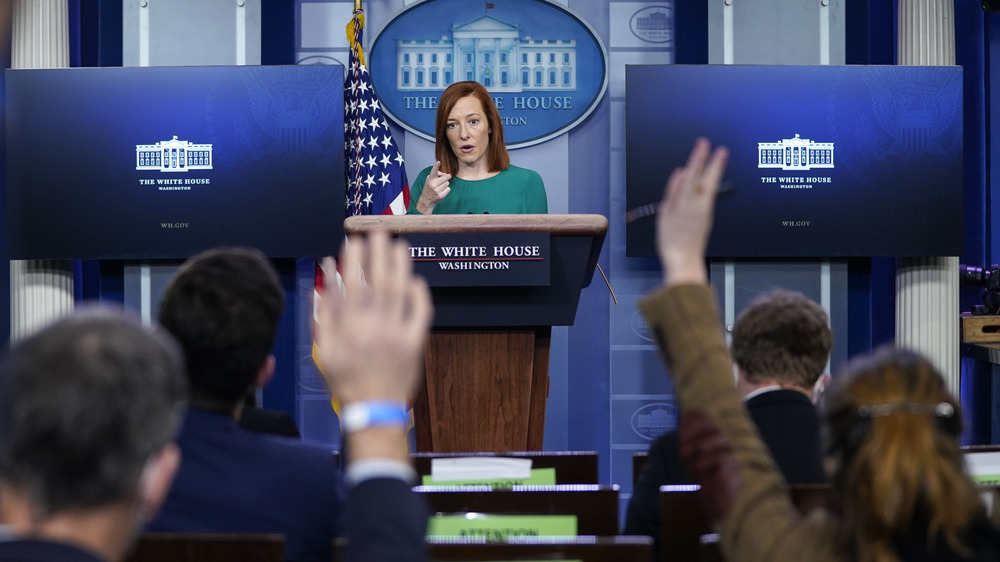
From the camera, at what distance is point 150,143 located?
4.86 metres

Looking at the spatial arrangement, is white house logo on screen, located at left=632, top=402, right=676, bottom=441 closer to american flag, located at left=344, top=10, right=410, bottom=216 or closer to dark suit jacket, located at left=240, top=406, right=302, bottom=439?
american flag, located at left=344, top=10, right=410, bottom=216

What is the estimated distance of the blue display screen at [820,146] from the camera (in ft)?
15.8

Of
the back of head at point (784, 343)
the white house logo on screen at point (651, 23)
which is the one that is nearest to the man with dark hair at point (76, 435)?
the back of head at point (784, 343)

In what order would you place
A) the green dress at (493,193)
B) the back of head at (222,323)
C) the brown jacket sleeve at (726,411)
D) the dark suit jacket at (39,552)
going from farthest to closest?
the green dress at (493,193) → the back of head at (222,323) → the brown jacket sleeve at (726,411) → the dark suit jacket at (39,552)

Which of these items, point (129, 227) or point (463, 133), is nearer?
point (463, 133)

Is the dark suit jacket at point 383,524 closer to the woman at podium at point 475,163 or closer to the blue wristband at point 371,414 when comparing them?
the blue wristband at point 371,414

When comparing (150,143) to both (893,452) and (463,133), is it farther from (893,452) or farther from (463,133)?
(893,452)

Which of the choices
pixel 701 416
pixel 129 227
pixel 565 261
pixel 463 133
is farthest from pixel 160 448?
pixel 129 227

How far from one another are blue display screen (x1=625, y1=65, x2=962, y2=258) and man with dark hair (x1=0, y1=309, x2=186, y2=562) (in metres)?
4.19

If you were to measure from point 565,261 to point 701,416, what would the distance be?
5.54ft

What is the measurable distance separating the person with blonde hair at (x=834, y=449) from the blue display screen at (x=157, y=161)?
12.5 feet

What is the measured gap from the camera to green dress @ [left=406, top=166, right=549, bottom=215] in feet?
13.2

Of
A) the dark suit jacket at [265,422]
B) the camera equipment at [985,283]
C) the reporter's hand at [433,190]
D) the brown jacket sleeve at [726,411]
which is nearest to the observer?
the brown jacket sleeve at [726,411]

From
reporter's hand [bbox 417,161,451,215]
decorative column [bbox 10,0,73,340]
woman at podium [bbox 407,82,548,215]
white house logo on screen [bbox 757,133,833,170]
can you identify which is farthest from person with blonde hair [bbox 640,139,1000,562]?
decorative column [bbox 10,0,73,340]
